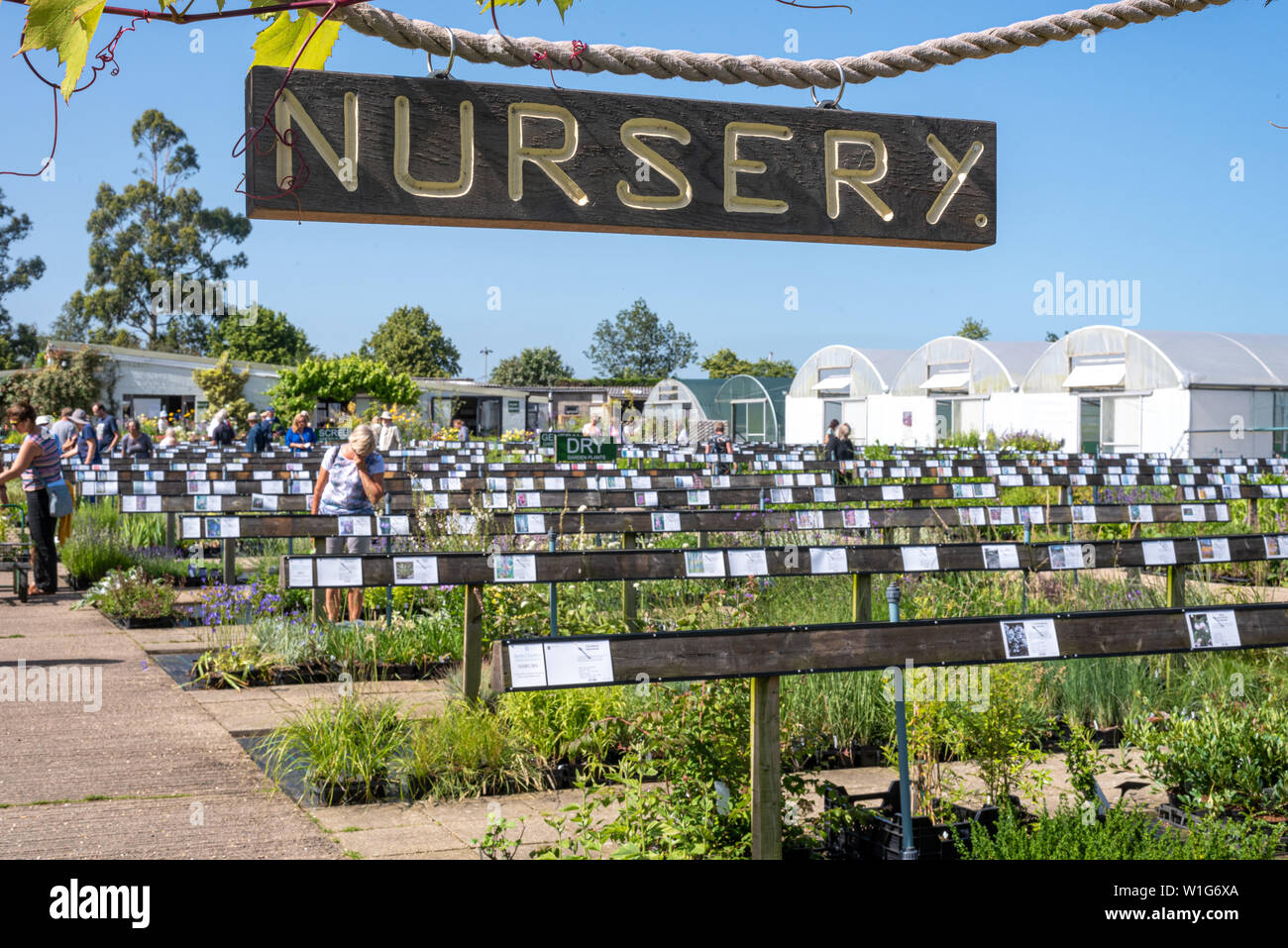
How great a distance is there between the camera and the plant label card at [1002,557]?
6.68m

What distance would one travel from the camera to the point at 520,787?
5.66 m

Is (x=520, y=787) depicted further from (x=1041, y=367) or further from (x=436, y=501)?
(x=1041, y=367)

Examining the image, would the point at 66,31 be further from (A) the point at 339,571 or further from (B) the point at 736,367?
(B) the point at 736,367

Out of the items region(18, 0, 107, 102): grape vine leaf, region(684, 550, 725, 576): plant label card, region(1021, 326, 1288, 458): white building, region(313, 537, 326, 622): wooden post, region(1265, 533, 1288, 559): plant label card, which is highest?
region(1021, 326, 1288, 458): white building

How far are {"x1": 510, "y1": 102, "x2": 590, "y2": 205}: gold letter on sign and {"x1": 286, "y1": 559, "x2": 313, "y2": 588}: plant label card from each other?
479 centimetres

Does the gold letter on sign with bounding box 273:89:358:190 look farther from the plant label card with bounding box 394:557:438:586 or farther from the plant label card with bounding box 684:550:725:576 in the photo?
the plant label card with bounding box 394:557:438:586

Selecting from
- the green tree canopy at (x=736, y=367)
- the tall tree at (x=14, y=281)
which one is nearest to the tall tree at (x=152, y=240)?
the tall tree at (x=14, y=281)

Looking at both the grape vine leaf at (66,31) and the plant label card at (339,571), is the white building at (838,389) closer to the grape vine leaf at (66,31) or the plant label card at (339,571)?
the plant label card at (339,571)

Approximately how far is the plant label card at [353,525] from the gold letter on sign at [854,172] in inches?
278

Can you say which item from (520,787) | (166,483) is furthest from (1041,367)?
(520,787)

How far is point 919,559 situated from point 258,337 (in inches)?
3177

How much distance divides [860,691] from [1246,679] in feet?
6.98

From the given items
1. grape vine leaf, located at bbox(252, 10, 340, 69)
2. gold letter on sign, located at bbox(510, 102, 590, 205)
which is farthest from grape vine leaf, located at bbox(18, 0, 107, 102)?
gold letter on sign, located at bbox(510, 102, 590, 205)

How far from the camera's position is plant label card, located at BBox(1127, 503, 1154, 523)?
386 inches
